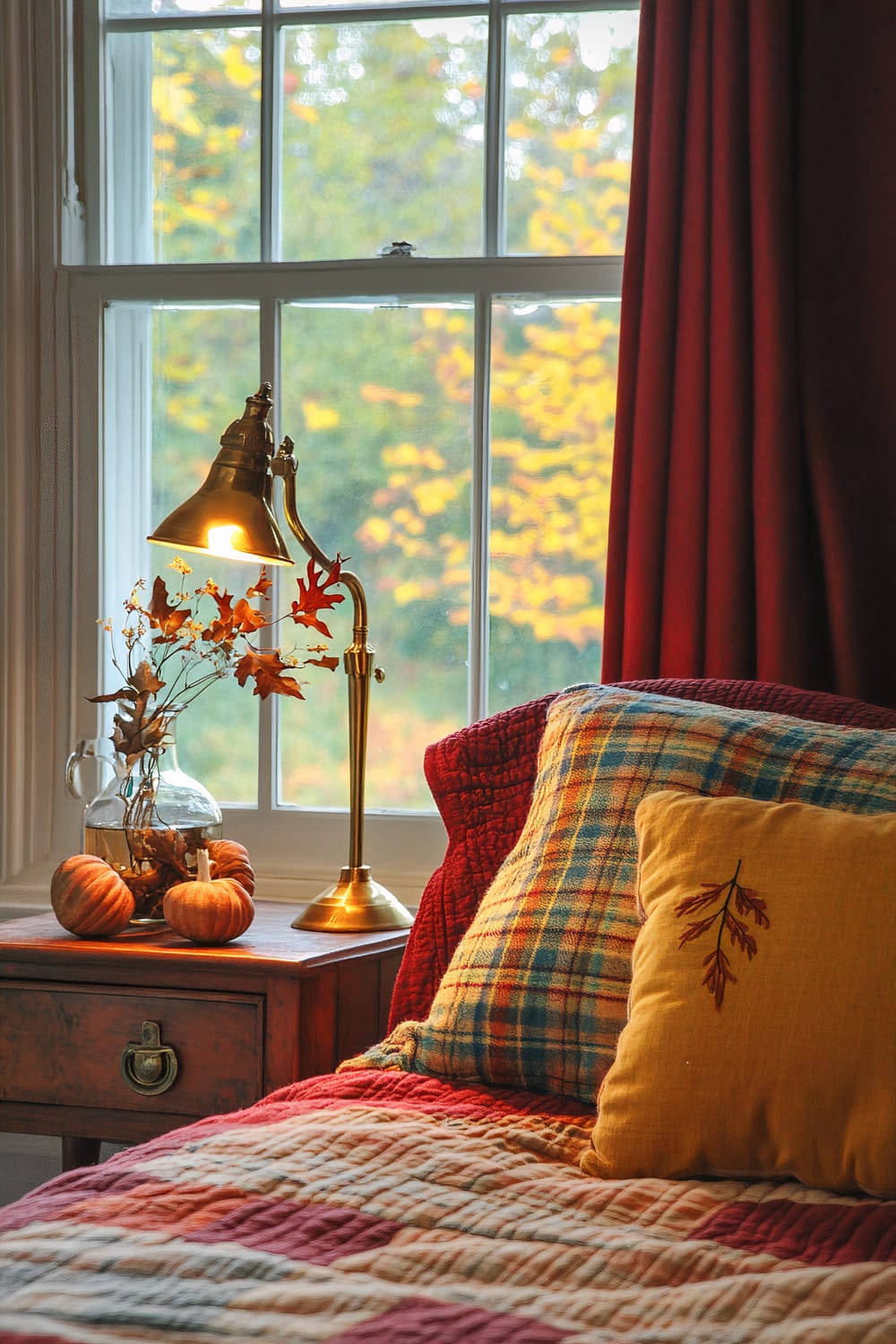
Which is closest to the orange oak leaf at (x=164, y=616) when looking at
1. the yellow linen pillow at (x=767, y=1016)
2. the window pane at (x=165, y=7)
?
the yellow linen pillow at (x=767, y=1016)

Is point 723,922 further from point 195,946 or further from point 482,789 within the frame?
point 195,946

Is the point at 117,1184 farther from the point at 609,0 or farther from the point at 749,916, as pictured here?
the point at 609,0

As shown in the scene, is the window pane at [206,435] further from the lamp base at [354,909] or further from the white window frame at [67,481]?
the lamp base at [354,909]

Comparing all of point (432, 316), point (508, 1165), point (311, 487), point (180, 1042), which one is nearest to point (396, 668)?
point (311, 487)

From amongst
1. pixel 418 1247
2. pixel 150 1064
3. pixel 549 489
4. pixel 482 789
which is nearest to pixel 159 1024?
pixel 150 1064

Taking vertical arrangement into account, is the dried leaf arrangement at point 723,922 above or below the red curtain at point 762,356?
below

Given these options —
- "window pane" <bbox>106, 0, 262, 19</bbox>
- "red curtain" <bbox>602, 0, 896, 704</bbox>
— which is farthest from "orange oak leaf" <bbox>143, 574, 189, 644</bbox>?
"window pane" <bbox>106, 0, 262, 19</bbox>

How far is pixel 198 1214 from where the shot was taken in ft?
Result: 2.92

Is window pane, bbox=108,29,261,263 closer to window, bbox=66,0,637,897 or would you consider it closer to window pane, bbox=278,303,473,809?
window, bbox=66,0,637,897

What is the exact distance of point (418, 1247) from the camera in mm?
845

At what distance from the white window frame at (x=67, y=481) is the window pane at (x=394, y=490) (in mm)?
35

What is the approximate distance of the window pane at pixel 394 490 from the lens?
2154 mm

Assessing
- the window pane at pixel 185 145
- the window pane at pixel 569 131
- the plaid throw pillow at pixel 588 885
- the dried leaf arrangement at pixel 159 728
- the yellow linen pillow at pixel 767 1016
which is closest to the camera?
the yellow linen pillow at pixel 767 1016

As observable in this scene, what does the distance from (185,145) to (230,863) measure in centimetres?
124
